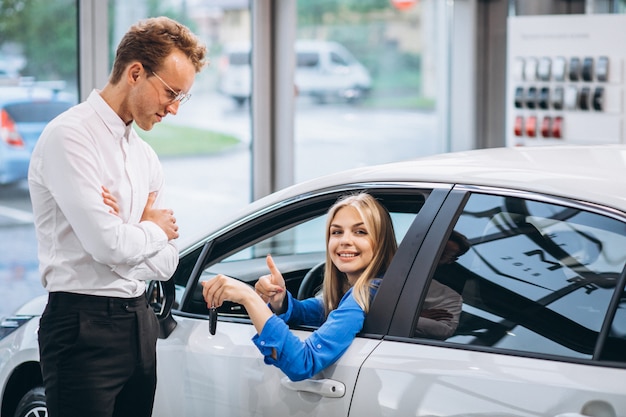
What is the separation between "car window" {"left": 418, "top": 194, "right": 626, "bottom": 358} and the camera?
7.11 feet

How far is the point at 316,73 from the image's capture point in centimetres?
903

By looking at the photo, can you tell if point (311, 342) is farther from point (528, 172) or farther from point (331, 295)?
point (528, 172)

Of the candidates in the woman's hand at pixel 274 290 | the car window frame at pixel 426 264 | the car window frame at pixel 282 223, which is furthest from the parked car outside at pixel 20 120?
the car window frame at pixel 426 264

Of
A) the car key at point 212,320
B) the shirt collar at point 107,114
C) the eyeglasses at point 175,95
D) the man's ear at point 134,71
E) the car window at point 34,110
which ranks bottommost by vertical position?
the car key at point 212,320

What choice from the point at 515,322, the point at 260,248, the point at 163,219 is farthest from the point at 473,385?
the point at 260,248

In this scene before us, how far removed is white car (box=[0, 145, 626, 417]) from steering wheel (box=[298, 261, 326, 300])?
292 mm

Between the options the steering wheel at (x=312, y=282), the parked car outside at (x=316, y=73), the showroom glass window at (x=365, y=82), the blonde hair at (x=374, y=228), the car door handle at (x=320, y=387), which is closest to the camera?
the car door handle at (x=320, y=387)

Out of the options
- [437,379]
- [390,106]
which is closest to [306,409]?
[437,379]

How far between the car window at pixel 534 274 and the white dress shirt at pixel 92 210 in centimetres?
73

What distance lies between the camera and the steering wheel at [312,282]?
3.07m

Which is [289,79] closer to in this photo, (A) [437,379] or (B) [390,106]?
(B) [390,106]

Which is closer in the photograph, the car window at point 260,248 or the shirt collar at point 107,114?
the shirt collar at point 107,114

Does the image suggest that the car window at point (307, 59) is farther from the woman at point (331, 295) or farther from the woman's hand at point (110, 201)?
the woman's hand at point (110, 201)

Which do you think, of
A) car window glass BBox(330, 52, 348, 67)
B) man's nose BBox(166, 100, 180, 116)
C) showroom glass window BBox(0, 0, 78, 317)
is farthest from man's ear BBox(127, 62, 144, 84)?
car window glass BBox(330, 52, 348, 67)
